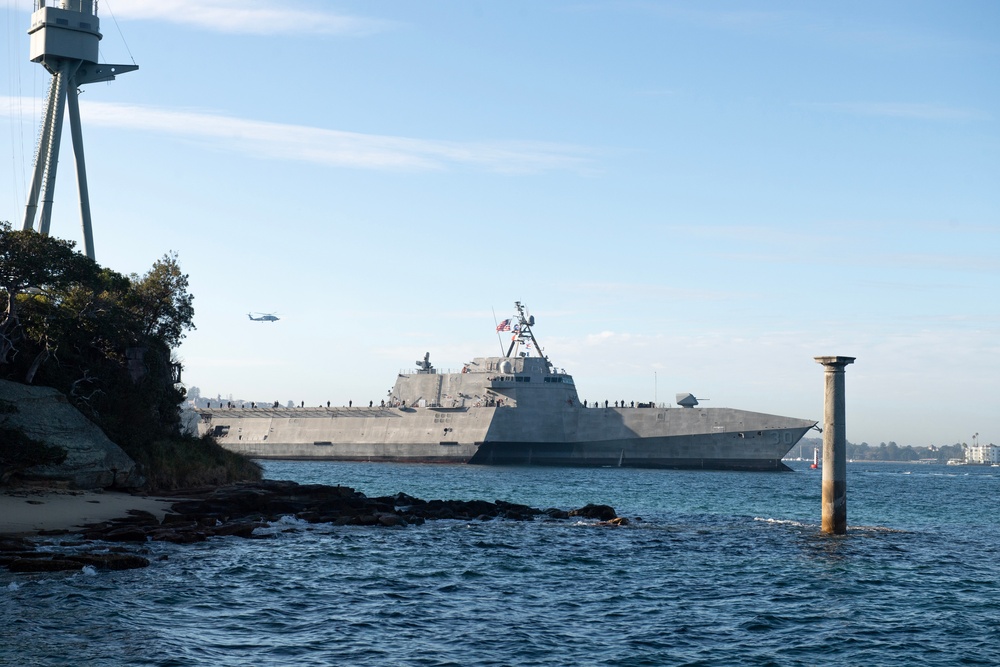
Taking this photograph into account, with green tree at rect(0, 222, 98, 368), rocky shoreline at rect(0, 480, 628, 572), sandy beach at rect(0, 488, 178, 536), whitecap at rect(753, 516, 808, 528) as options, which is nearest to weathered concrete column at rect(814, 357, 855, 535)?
whitecap at rect(753, 516, 808, 528)

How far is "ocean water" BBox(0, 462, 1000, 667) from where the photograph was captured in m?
15.1

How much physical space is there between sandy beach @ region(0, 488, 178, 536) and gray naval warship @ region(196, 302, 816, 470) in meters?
48.4

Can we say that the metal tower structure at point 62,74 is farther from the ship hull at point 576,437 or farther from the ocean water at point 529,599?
the ship hull at point 576,437

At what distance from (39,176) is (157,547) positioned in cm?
2845

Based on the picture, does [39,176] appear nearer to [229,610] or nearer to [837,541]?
[229,610]

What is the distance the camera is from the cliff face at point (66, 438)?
30.4 meters

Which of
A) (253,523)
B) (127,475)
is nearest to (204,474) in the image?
(127,475)

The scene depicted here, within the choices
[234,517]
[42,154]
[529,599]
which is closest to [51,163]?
[42,154]

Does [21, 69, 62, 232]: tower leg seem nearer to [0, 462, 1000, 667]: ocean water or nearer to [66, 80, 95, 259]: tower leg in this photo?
[66, 80, 95, 259]: tower leg

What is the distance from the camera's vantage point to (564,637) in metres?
16.3

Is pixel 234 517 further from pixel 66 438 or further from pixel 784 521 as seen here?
pixel 784 521

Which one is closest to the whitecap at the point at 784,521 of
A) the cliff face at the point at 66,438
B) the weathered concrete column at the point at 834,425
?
the weathered concrete column at the point at 834,425

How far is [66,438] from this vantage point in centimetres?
3150

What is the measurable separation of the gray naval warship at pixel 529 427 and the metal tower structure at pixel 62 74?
3558cm
